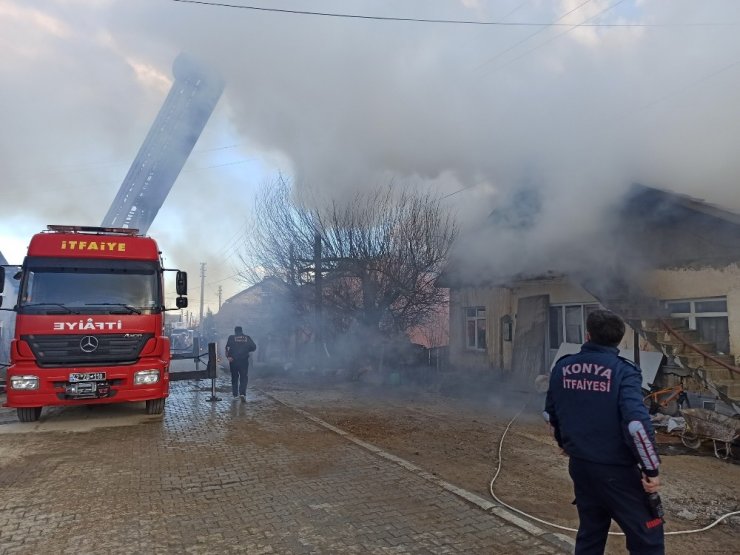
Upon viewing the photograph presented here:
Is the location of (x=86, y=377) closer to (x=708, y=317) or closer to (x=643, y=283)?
(x=643, y=283)

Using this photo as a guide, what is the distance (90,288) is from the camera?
6910 millimetres

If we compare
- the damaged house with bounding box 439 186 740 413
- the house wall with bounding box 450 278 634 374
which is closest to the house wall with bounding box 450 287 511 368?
the house wall with bounding box 450 278 634 374

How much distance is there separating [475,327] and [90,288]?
30.4ft

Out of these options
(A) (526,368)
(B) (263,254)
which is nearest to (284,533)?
(A) (526,368)

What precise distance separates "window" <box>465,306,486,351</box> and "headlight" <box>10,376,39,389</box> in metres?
9.57

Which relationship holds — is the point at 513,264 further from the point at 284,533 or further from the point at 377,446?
the point at 284,533

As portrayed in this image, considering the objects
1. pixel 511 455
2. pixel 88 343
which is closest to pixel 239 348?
pixel 88 343

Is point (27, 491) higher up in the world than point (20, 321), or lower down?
lower down

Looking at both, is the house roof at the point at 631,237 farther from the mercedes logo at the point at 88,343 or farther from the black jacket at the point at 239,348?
the mercedes logo at the point at 88,343

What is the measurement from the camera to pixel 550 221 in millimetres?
8078

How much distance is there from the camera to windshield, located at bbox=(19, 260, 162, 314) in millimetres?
6652

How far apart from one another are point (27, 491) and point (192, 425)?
2.73m

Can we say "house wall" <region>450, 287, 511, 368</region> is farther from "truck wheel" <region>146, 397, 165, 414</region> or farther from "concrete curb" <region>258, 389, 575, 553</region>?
"truck wheel" <region>146, 397, 165, 414</region>

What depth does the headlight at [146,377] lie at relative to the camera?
6913mm
